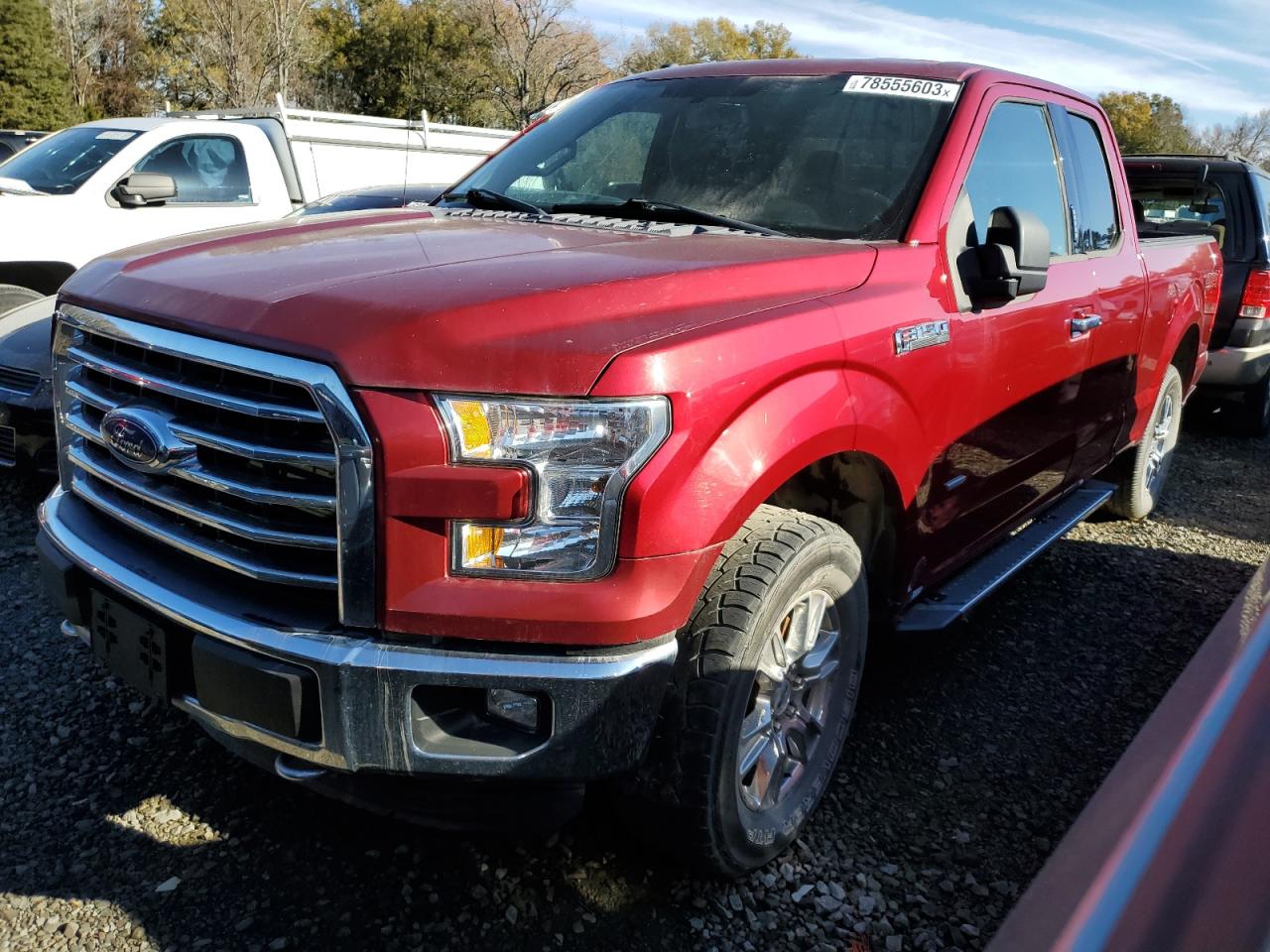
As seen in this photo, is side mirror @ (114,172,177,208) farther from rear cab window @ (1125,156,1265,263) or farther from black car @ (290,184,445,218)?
rear cab window @ (1125,156,1265,263)

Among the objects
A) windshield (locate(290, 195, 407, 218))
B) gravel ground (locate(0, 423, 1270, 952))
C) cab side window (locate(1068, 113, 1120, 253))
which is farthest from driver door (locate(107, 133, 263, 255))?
cab side window (locate(1068, 113, 1120, 253))

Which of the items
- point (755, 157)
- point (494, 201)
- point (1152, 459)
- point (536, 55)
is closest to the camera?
point (755, 157)

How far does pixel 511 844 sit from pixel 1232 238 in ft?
22.6

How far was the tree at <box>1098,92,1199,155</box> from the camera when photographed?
53197 mm

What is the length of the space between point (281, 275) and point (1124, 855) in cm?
185

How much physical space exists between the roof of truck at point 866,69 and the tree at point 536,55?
3307cm

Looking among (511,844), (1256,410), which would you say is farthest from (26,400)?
(1256,410)

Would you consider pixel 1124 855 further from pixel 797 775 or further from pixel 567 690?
pixel 797 775

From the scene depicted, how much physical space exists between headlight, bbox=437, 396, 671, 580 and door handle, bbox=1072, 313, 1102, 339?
2.13 metres

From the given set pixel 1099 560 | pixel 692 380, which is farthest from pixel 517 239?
pixel 1099 560

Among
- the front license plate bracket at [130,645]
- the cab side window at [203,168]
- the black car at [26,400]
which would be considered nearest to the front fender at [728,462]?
the front license plate bracket at [130,645]

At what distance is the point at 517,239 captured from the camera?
2.61 metres

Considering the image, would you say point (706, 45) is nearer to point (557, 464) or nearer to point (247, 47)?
point (247, 47)

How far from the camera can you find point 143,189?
22.3ft
